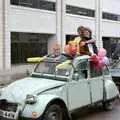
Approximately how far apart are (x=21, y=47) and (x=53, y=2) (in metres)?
5.14

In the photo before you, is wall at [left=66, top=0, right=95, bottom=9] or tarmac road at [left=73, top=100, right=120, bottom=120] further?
wall at [left=66, top=0, right=95, bottom=9]

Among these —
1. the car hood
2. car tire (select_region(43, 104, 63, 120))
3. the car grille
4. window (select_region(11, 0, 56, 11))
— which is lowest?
car tire (select_region(43, 104, 63, 120))

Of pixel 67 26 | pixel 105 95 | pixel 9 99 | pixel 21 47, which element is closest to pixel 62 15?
pixel 67 26

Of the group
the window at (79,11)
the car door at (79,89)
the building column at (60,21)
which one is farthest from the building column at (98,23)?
the car door at (79,89)

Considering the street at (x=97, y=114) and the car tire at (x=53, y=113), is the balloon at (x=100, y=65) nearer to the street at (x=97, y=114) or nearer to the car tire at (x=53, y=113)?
the street at (x=97, y=114)

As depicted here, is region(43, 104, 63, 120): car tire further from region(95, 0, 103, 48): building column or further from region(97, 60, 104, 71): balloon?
region(95, 0, 103, 48): building column

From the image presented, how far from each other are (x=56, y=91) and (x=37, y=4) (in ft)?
79.5

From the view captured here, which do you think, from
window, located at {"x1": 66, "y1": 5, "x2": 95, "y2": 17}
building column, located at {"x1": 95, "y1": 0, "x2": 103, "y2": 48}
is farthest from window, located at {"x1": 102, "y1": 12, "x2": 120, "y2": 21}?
window, located at {"x1": 66, "y1": 5, "x2": 95, "y2": 17}

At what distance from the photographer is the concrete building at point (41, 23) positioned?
2850cm

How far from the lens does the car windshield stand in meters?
9.05

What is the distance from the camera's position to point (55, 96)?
8172mm

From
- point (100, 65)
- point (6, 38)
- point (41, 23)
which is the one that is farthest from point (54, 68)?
point (41, 23)

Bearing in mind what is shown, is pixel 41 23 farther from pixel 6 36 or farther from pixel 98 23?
pixel 98 23

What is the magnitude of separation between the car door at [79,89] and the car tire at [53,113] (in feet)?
1.37
